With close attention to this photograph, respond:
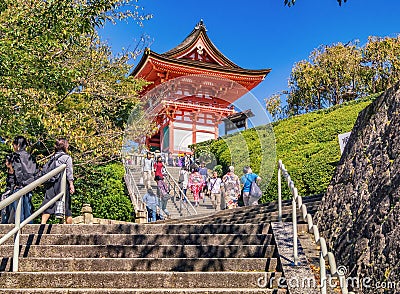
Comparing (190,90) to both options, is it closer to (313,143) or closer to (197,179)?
(313,143)

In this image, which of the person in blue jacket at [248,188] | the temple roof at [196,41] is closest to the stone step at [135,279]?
the person in blue jacket at [248,188]

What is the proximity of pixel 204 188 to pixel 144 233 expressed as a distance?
9.70 metres

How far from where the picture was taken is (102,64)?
44.2 feet

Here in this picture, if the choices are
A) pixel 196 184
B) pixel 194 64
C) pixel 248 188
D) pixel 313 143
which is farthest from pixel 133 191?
pixel 194 64

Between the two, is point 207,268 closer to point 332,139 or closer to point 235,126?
point 332,139

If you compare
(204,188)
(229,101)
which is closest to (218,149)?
(229,101)

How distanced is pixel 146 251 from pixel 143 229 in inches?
23.4

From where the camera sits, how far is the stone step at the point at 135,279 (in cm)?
432

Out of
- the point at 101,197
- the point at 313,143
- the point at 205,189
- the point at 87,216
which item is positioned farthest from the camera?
the point at 313,143

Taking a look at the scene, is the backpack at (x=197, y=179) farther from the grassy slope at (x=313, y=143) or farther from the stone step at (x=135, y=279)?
the stone step at (x=135, y=279)

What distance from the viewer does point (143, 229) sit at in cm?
560

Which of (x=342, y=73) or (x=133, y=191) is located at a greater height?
(x=342, y=73)

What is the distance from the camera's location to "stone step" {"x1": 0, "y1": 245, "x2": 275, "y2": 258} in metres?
5.00

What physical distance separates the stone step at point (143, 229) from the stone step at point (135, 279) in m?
1.15
